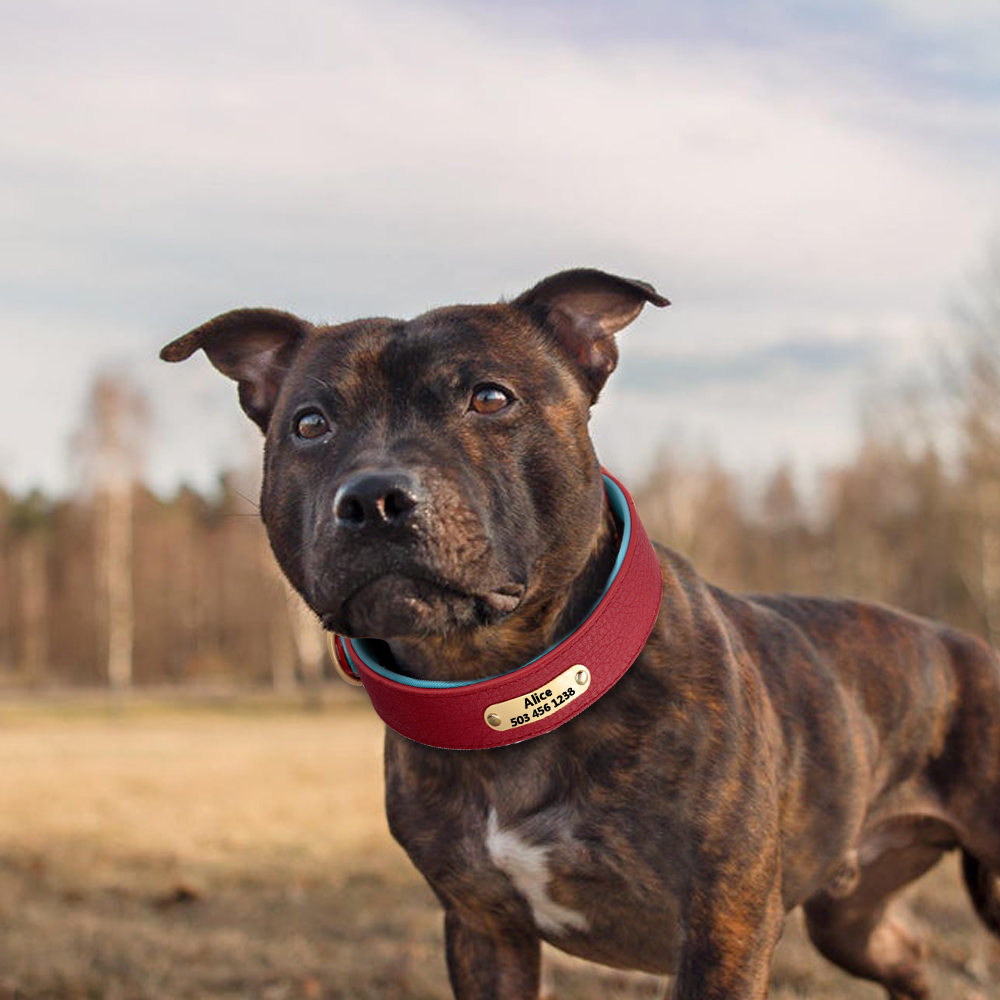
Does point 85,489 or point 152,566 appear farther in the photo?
point 152,566

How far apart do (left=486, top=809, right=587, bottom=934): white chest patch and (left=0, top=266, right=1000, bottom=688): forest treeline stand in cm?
3063

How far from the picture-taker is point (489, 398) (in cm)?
313

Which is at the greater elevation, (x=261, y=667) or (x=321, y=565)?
(x=321, y=565)

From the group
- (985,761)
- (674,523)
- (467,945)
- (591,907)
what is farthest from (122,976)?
(674,523)

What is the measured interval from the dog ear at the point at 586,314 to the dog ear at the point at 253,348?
71 centimetres

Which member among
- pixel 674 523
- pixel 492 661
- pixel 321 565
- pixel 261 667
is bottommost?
pixel 261 667

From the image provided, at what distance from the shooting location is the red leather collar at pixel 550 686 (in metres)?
3.12

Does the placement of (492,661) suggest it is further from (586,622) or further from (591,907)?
(591,907)

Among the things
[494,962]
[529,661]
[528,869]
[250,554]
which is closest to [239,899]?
[494,962]

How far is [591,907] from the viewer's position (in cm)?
327

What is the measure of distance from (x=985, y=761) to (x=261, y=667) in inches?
1845

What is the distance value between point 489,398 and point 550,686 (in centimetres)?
72

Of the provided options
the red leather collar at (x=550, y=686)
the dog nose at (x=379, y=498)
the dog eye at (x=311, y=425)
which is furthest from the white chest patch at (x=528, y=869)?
the dog eye at (x=311, y=425)

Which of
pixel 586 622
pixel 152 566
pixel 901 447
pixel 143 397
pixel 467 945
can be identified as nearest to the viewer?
pixel 586 622
